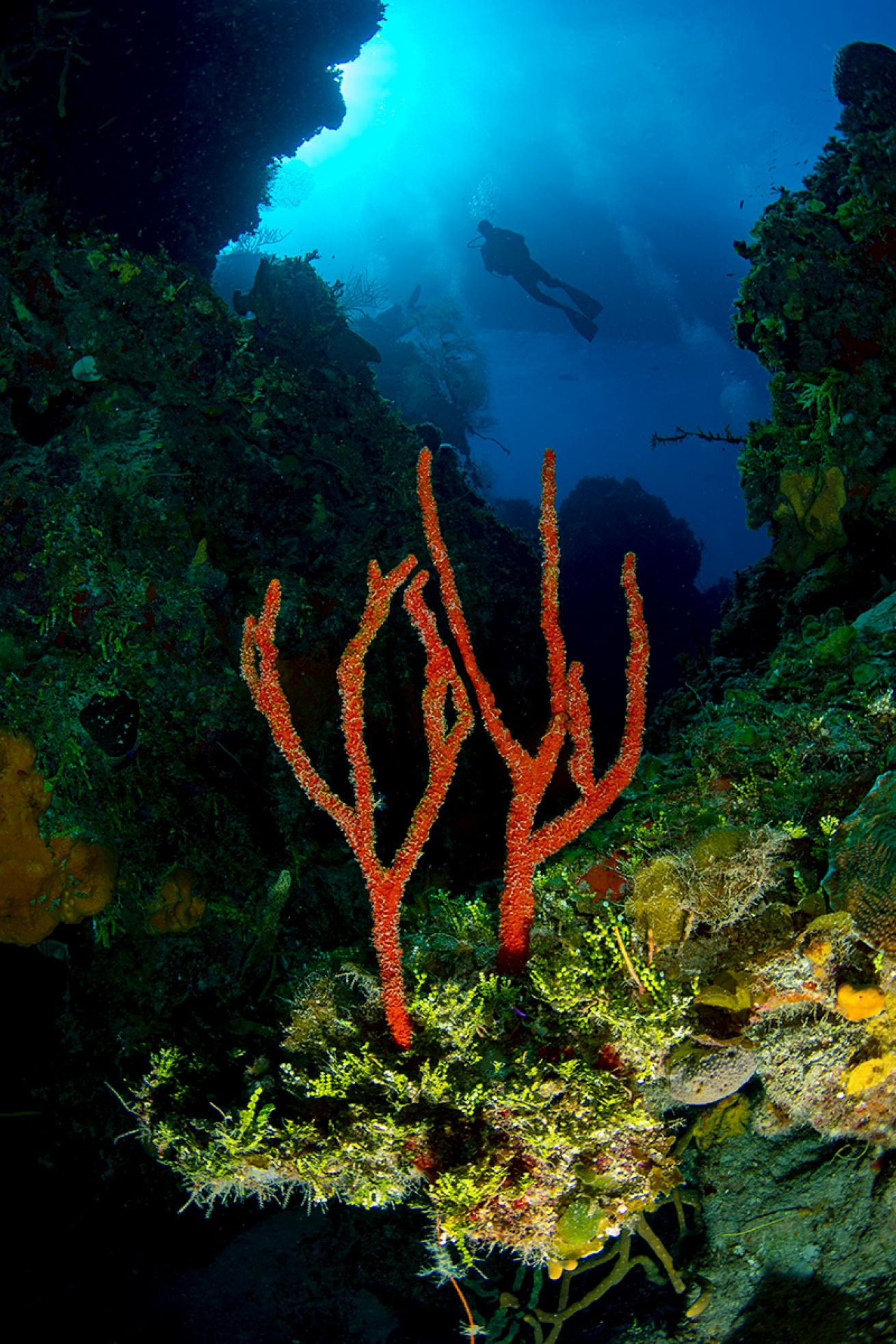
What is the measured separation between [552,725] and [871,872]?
1154mm

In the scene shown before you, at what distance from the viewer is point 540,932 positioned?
8.77 ft

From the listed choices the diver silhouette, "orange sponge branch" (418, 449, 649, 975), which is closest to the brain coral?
"orange sponge branch" (418, 449, 649, 975)

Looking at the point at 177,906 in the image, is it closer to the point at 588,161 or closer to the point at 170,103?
the point at 170,103

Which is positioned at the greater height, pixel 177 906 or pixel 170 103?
pixel 170 103

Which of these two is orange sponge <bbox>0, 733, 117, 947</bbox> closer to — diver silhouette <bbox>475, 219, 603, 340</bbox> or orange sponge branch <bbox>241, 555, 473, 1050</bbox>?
orange sponge branch <bbox>241, 555, 473, 1050</bbox>

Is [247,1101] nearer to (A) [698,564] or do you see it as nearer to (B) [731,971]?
(B) [731,971]

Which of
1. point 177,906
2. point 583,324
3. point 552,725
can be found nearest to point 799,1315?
point 552,725

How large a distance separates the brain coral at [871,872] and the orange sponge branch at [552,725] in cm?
78

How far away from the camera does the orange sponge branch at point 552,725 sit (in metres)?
2.22

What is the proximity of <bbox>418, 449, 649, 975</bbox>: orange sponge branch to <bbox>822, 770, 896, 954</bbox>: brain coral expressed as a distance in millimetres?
779

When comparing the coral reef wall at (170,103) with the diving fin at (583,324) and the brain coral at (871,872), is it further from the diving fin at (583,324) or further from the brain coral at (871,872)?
the diving fin at (583,324)

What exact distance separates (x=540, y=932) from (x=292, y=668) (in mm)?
2810

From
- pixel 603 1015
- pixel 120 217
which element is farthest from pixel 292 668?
pixel 120 217

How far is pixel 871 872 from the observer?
6.59 ft
